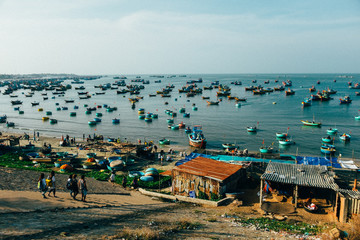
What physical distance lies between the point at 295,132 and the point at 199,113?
32990 mm

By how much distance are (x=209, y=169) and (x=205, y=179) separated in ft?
5.32

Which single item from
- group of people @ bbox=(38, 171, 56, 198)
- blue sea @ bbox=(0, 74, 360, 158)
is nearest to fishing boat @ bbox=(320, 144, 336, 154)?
blue sea @ bbox=(0, 74, 360, 158)

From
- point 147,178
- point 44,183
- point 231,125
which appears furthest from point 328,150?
point 44,183

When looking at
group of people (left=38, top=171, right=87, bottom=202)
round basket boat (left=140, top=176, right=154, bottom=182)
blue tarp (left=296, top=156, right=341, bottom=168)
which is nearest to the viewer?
group of people (left=38, top=171, right=87, bottom=202)

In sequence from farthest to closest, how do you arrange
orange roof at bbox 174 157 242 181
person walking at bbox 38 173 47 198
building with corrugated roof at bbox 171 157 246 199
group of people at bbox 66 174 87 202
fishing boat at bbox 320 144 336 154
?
fishing boat at bbox 320 144 336 154 → orange roof at bbox 174 157 242 181 → building with corrugated roof at bbox 171 157 246 199 → group of people at bbox 66 174 87 202 → person walking at bbox 38 173 47 198

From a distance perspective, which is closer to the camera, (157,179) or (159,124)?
(157,179)

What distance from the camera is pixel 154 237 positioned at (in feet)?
40.2

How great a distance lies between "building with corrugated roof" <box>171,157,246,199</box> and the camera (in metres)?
20.9

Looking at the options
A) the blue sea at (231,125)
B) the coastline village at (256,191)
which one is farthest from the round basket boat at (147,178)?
the blue sea at (231,125)

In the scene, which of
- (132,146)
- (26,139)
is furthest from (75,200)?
(26,139)

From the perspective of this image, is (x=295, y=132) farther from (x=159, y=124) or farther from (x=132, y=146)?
(x=132, y=146)

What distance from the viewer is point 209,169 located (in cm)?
2273

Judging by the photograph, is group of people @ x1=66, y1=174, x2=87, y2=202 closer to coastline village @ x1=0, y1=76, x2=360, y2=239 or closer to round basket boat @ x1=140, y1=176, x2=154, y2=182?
coastline village @ x1=0, y1=76, x2=360, y2=239

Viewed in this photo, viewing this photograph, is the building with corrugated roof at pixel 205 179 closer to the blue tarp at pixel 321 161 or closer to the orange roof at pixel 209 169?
the orange roof at pixel 209 169
